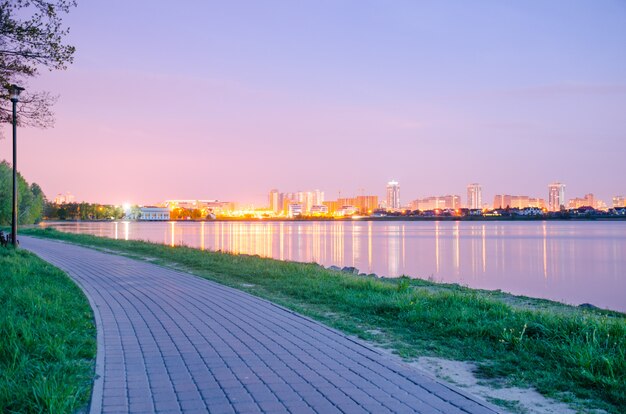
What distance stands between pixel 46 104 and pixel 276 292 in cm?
852

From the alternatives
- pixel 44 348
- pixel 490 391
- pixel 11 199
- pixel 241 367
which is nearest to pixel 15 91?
pixel 44 348

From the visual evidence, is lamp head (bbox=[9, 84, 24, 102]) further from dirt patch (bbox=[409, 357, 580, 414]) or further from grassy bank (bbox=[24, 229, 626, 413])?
dirt patch (bbox=[409, 357, 580, 414])

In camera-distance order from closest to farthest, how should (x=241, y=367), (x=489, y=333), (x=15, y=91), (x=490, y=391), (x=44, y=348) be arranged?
(x=490, y=391)
(x=241, y=367)
(x=44, y=348)
(x=489, y=333)
(x=15, y=91)

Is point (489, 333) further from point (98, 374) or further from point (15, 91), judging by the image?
point (15, 91)

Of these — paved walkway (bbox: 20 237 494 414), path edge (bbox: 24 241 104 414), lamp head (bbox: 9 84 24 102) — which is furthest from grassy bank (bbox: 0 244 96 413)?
lamp head (bbox: 9 84 24 102)

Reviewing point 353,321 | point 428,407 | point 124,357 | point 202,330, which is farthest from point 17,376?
point 353,321

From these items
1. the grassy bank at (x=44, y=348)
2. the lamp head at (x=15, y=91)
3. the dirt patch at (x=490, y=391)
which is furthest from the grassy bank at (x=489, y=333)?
the lamp head at (x=15, y=91)

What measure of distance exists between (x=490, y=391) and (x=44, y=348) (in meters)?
5.16

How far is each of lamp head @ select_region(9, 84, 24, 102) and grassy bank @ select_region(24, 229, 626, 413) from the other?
809 centimetres

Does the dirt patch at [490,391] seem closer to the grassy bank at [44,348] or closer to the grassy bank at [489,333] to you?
the grassy bank at [489,333]

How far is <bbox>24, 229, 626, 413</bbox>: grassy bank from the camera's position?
573 centimetres

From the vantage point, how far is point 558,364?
6215 mm

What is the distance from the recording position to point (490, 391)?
5.49m

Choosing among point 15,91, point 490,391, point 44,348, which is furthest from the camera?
point 15,91
